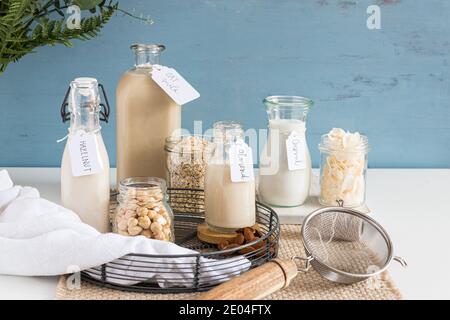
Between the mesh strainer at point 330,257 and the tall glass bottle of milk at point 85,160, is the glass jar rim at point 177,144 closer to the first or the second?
the tall glass bottle of milk at point 85,160

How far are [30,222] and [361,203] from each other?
2.26 feet

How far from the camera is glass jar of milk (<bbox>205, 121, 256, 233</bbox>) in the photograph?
4.63 ft

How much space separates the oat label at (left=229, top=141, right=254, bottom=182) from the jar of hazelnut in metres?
0.14

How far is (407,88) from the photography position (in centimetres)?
196

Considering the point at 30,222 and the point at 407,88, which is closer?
the point at 30,222

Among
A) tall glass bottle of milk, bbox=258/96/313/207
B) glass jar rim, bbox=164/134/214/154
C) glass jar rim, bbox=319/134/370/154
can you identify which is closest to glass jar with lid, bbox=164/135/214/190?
glass jar rim, bbox=164/134/214/154

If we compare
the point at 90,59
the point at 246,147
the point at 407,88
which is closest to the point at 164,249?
the point at 246,147

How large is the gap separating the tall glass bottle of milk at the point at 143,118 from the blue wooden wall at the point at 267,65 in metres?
0.29

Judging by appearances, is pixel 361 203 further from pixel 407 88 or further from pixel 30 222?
pixel 30 222

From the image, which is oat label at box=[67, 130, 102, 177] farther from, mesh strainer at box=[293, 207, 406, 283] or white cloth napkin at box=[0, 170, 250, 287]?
mesh strainer at box=[293, 207, 406, 283]

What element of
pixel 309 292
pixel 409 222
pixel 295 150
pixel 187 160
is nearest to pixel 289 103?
pixel 295 150

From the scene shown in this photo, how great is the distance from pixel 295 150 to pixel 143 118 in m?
→ 0.33
